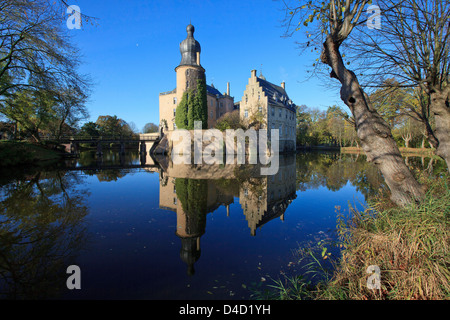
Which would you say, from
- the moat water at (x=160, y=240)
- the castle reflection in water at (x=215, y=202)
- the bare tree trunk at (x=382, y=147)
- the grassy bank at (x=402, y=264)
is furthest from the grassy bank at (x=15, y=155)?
the bare tree trunk at (x=382, y=147)

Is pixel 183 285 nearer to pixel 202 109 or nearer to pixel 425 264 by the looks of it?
pixel 425 264

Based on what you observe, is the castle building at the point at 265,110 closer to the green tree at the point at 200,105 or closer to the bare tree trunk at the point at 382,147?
the green tree at the point at 200,105

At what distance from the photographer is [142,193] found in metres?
9.56

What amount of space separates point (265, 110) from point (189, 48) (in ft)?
49.4

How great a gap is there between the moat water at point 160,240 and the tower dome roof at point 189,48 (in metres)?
27.8

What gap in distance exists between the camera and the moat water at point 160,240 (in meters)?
3.08

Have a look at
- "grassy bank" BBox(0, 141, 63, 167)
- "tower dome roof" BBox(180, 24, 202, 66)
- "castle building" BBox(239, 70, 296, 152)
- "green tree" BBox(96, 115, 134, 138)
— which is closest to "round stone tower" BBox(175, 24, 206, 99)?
"tower dome roof" BBox(180, 24, 202, 66)

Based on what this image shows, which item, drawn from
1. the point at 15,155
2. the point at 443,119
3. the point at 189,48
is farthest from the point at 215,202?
the point at 189,48

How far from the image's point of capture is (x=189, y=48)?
1223 inches

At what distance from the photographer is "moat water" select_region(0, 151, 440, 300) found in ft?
10.1

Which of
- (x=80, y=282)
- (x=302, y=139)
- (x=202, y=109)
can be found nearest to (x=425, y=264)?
(x=80, y=282)

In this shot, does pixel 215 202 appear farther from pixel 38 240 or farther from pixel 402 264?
pixel 402 264

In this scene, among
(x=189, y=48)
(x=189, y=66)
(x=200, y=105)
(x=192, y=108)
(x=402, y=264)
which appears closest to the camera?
(x=402, y=264)

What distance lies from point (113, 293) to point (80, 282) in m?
0.67
